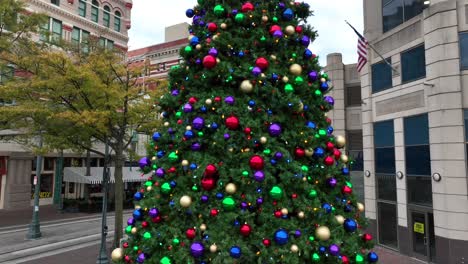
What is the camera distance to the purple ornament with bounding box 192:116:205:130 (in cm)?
441

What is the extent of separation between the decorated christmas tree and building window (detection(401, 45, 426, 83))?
34.6 feet

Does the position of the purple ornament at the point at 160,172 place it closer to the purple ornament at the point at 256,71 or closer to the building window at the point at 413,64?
the purple ornament at the point at 256,71

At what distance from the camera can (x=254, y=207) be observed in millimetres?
4230

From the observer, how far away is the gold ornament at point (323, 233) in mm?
4105

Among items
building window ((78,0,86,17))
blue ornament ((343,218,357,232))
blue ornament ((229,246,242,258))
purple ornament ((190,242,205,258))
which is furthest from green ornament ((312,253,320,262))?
building window ((78,0,86,17))

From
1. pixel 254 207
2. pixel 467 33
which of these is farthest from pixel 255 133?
pixel 467 33

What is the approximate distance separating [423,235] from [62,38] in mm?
22642

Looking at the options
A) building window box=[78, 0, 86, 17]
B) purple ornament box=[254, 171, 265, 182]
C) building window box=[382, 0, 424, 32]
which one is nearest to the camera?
purple ornament box=[254, 171, 265, 182]

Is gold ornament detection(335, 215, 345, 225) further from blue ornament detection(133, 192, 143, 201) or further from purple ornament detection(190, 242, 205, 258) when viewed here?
blue ornament detection(133, 192, 143, 201)

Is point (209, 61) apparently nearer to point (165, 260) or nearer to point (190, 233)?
point (190, 233)

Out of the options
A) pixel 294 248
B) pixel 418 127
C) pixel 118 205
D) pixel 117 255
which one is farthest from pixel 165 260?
pixel 418 127

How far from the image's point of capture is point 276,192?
13.4 ft

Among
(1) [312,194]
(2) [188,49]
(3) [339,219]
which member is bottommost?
(3) [339,219]

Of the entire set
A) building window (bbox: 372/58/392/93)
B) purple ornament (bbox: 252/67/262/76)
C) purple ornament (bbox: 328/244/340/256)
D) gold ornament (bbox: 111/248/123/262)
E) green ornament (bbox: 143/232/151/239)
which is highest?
building window (bbox: 372/58/392/93)
